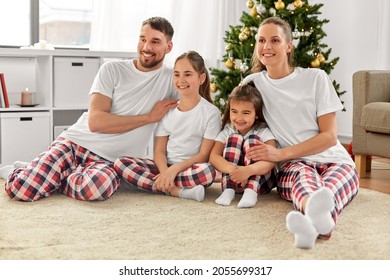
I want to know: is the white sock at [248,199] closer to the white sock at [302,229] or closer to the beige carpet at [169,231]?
the beige carpet at [169,231]

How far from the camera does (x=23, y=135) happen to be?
139 inches

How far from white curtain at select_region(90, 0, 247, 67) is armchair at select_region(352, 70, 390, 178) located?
1.46m

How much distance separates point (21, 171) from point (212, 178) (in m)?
0.80

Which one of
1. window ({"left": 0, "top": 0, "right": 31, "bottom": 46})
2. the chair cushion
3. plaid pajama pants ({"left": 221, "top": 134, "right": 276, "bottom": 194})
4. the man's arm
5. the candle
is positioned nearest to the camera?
plaid pajama pants ({"left": 221, "top": 134, "right": 276, "bottom": 194})

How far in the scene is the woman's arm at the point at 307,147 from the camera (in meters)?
2.40

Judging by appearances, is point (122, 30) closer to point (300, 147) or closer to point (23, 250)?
point (300, 147)

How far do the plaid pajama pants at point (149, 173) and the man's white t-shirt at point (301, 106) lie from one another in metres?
0.33

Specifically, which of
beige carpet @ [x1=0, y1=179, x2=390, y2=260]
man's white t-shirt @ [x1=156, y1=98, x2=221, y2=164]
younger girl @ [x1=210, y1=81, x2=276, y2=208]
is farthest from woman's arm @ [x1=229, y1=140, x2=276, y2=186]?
man's white t-shirt @ [x1=156, y1=98, x2=221, y2=164]

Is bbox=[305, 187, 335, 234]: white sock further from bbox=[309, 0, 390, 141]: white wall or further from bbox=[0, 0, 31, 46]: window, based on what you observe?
bbox=[0, 0, 31, 46]: window

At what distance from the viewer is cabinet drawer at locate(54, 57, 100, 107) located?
367 centimetres

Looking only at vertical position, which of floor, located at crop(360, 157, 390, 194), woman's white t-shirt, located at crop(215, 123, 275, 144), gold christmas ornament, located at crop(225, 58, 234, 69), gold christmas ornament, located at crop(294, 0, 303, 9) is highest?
gold christmas ornament, located at crop(294, 0, 303, 9)

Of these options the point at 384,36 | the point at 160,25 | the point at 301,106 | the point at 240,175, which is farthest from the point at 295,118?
the point at 384,36

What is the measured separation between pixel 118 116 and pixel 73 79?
1227 millimetres

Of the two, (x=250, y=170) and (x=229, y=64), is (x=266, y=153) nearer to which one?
(x=250, y=170)
